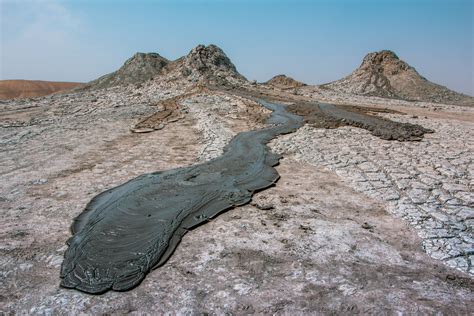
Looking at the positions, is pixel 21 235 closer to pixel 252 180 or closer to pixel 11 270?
pixel 11 270

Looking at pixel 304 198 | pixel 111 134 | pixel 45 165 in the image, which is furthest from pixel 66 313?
pixel 111 134

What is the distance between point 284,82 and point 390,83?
361 inches

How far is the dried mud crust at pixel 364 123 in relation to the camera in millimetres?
8375

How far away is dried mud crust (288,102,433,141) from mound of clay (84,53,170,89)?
1465 centimetres

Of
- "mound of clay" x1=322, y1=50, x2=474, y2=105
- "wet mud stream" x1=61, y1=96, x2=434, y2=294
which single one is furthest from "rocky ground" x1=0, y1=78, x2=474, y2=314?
"mound of clay" x1=322, y1=50, x2=474, y2=105

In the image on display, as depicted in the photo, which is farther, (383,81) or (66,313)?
(383,81)

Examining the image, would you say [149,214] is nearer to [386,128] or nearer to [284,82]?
[386,128]

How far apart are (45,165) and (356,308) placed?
5981 millimetres

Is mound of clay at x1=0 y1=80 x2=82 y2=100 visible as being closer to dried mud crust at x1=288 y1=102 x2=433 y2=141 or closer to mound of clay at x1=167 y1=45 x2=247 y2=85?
mound of clay at x1=167 y1=45 x2=247 y2=85

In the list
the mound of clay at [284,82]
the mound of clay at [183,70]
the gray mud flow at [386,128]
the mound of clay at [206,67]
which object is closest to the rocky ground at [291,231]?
the gray mud flow at [386,128]

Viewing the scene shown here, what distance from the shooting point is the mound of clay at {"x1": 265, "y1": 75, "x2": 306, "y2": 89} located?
81.0ft

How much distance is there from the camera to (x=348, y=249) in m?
3.58

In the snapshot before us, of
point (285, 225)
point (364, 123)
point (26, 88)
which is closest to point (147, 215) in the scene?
point (285, 225)

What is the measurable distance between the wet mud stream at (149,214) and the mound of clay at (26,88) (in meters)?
40.1
